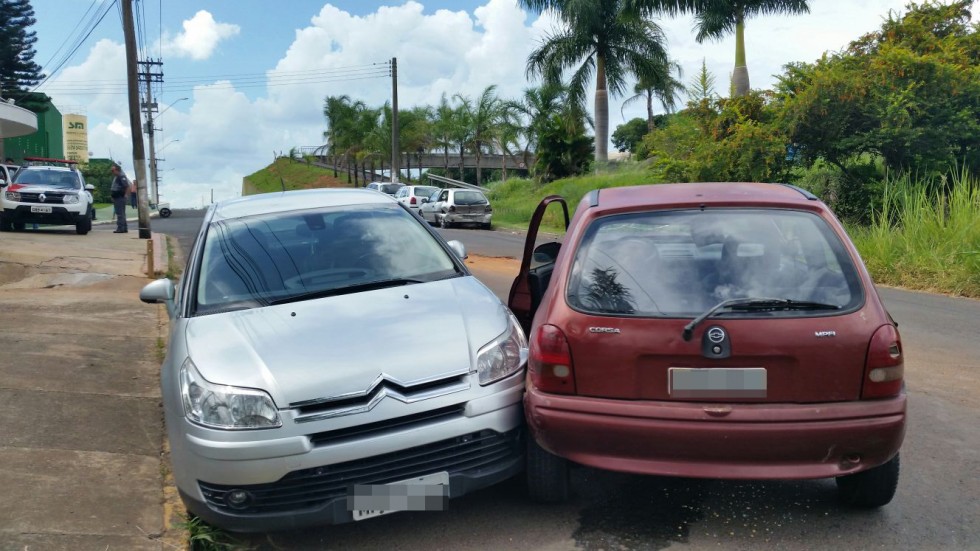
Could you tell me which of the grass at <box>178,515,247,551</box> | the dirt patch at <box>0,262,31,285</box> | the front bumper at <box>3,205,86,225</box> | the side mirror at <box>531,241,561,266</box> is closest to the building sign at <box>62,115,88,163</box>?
the front bumper at <box>3,205,86,225</box>

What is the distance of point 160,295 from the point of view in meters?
5.26

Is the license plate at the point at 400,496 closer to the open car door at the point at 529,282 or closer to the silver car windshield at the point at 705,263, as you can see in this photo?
the silver car windshield at the point at 705,263

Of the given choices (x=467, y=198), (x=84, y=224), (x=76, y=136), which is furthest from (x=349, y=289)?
(x=76, y=136)

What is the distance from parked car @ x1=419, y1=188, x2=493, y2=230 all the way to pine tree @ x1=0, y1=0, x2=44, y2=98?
3748 cm

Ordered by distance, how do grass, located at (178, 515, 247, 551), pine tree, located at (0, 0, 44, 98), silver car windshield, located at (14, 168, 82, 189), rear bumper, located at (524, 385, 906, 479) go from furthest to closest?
pine tree, located at (0, 0, 44, 98) < silver car windshield, located at (14, 168, 82, 189) < grass, located at (178, 515, 247, 551) < rear bumper, located at (524, 385, 906, 479)

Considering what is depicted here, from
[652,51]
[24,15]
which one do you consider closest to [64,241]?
[652,51]

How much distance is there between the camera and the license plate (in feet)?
12.1

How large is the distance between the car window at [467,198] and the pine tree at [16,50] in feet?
125

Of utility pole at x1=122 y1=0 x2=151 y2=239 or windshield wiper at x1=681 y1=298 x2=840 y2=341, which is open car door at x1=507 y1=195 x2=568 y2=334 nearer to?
windshield wiper at x1=681 y1=298 x2=840 y2=341

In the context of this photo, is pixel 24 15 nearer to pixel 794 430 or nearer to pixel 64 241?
pixel 64 241

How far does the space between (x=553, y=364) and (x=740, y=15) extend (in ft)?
100

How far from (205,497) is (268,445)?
0.43 meters

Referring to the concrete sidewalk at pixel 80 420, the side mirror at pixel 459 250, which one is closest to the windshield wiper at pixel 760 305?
the side mirror at pixel 459 250

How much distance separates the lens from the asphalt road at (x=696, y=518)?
150 inches
